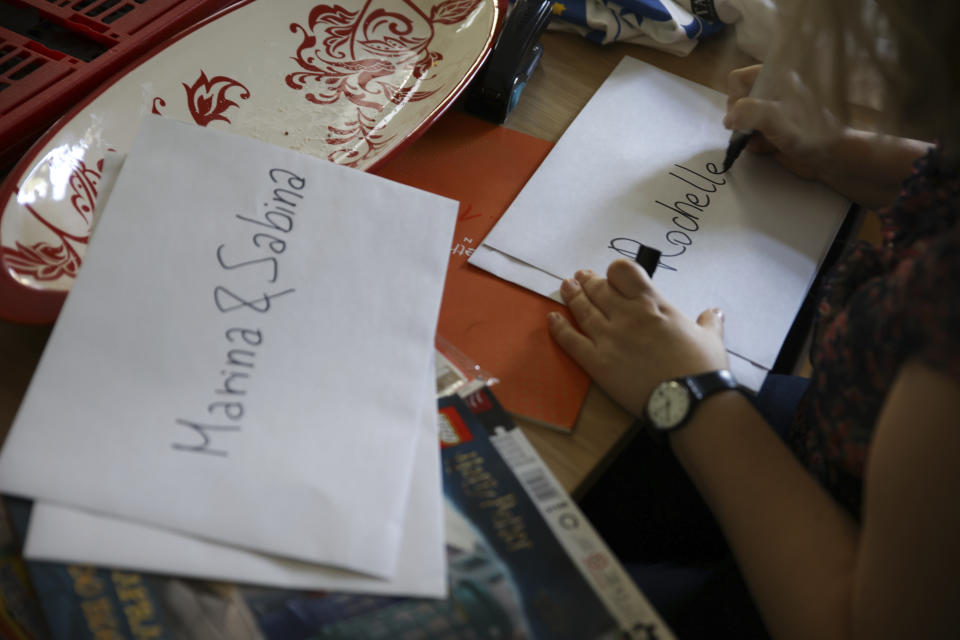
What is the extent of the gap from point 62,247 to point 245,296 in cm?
15

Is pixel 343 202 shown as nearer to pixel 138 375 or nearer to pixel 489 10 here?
pixel 138 375

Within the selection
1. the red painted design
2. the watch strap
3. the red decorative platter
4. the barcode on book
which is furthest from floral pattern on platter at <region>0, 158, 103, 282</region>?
the watch strap

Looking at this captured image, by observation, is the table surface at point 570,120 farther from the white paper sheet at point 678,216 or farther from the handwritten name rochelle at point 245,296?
the handwritten name rochelle at point 245,296

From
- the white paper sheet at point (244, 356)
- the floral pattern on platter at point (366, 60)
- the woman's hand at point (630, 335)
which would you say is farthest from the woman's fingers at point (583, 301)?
the floral pattern on platter at point (366, 60)

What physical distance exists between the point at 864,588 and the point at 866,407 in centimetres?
12

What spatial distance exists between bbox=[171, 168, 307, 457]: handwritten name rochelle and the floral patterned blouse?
0.38 metres

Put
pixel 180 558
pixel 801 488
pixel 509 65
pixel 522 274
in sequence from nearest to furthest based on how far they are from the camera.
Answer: pixel 180 558 → pixel 801 488 → pixel 522 274 → pixel 509 65

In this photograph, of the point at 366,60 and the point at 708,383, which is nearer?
the point at 708,383

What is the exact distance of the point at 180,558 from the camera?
37 cm

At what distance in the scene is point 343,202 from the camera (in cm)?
51

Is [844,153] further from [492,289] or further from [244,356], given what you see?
[244,356]

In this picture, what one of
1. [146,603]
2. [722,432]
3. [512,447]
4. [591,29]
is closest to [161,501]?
[146,603]

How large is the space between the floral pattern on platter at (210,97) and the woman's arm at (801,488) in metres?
0.35

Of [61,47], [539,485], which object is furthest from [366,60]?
[539,485]
